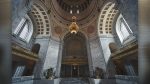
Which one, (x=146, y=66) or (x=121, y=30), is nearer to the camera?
(x=146, y=66)

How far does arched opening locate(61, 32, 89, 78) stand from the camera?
112 feet

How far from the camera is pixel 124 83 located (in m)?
24.9

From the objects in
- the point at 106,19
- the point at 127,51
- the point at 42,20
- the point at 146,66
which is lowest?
the point at 146,66

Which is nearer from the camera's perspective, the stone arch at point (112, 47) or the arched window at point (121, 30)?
the arched window at point (121, 30)

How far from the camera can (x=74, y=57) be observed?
3412cm

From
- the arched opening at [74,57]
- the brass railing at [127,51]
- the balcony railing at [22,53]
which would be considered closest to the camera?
the brass railing at [127,51]

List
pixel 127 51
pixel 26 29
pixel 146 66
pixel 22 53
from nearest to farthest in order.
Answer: pixel 146 66 → pixel 127 51 → pixel 22 53 → pixel 26 29

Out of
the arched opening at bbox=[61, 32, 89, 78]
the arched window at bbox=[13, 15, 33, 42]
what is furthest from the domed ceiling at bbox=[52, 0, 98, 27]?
the arched window at bbox=[13, 15, 33, 42]

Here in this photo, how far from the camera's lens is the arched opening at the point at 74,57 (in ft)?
112

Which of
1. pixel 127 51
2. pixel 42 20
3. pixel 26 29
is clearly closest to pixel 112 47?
pixel 127 51

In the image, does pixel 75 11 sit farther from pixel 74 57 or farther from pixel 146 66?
pixel 146 66

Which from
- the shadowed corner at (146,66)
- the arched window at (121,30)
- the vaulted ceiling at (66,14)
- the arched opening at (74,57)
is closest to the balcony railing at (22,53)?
the vaulted ceiling at (66,14)

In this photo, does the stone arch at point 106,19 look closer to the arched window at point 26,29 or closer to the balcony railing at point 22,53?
the arched window at point 26,29

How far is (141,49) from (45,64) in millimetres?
20680
